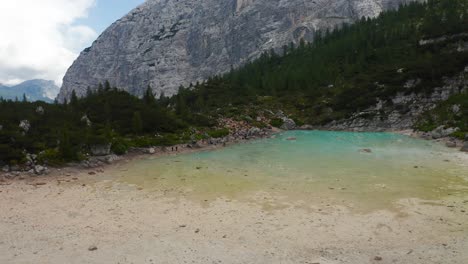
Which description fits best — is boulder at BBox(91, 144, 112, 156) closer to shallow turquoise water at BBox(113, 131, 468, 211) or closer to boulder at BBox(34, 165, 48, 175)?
shallow turquoise water at BBox(113, 131, 468, 211)

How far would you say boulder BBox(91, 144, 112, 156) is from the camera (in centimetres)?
2897

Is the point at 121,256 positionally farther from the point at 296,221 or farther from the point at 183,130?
the point at 183,130

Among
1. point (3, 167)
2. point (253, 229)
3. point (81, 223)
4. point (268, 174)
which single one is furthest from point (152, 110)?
point (253, 229)

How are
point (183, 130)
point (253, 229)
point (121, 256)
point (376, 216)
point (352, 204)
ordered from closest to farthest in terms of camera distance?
1. point (121, 256)
2. point (253, 229)
3. point (376, 216)
4. point (352, 204)
5. point (183, 130)

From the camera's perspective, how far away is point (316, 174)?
874 inches

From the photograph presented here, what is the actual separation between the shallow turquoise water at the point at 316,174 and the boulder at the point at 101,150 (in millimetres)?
3090

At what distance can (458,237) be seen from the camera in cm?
1124

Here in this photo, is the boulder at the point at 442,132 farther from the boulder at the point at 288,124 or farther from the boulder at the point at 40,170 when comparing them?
the boulder at the point at 40,170

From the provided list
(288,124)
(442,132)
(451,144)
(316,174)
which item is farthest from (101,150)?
(288,124)

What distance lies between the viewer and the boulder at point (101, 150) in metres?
29.0

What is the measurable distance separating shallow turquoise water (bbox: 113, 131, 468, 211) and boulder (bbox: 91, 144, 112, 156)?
3090mm

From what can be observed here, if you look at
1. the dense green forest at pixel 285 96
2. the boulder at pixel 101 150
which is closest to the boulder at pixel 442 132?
the dense green forest at pixel 285 96

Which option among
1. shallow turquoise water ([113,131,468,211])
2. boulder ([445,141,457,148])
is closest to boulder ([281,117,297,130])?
shallow turquoise water ([113,131,468,211])

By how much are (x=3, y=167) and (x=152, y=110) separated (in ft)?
70.8
